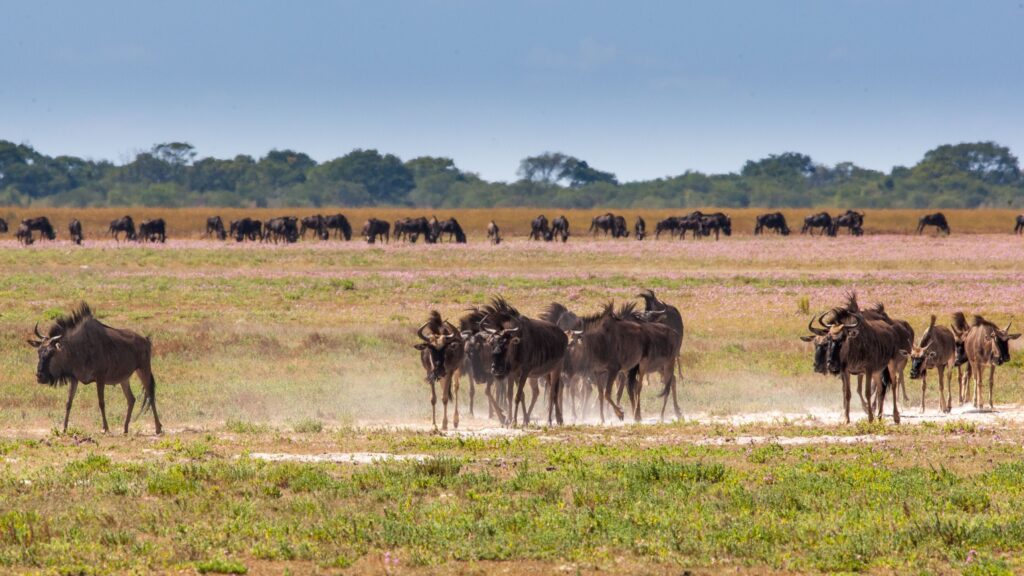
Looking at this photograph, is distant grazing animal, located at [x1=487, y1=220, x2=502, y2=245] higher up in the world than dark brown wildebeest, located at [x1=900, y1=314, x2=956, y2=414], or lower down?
higher up

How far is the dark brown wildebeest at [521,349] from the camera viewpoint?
59.8 ft

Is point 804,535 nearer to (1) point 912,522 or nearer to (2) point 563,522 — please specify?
(1) point 912,522

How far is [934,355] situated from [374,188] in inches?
6780

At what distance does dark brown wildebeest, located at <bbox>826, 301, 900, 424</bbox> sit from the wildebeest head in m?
5.11

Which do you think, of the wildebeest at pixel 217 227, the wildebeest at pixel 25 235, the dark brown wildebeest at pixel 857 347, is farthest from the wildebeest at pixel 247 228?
the dark brown wildebeest at pixel 857 347

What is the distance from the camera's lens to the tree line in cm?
17812

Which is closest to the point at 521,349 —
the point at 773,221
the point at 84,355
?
the point at 84,355

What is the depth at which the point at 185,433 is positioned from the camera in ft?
56.5

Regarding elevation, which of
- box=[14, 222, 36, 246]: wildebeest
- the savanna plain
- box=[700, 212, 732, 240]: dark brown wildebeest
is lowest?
the savanna plain

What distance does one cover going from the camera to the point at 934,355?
20.6 m

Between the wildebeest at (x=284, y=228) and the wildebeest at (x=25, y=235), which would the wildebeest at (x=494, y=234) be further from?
the wildebeest at (x=25, y=235)

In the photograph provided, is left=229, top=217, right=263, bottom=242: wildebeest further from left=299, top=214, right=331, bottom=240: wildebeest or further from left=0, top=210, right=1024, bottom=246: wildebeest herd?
left=299, top=214, right=331, bottom=240: wildebeest

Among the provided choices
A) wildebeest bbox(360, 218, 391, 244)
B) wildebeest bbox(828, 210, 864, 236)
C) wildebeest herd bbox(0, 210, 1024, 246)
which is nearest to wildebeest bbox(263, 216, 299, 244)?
wildebeest herd bbox(0, 210, 1024, 246)

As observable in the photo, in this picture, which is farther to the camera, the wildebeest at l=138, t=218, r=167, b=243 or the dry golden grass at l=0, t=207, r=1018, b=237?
the dry golden grass at l=0, t=207, r=1018, b=237
